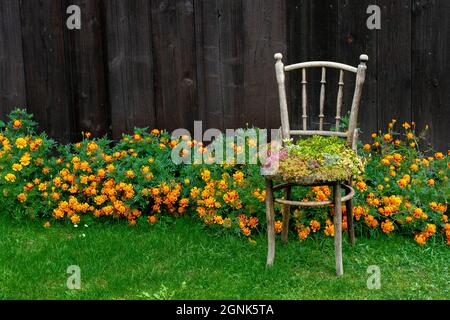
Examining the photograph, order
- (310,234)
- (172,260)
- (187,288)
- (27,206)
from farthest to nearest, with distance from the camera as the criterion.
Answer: (27,206) → (310,234) → (172,260) → (187,288)

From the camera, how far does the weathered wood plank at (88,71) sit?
5738 millimetres

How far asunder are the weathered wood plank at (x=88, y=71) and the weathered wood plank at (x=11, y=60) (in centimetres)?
43

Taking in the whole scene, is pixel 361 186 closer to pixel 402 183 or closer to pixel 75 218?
pixel 402 183

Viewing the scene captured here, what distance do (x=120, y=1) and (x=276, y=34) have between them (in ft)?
4.22

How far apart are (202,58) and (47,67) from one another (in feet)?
4.31

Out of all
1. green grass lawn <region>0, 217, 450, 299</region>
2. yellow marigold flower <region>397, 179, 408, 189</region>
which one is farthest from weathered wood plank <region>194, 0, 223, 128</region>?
yellow marigold flower <region>397, 179, 408, 189</region>

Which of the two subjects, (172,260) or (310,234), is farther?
(310,234)

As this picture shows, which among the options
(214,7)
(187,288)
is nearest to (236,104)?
(214,7)

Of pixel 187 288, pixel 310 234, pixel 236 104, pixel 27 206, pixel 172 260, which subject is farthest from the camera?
pixel 236 104

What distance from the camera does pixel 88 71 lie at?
5793 millimetres

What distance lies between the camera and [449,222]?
481cm

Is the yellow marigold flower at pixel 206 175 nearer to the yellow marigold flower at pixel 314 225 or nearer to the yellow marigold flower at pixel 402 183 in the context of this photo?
the yellow marigold flower at pixel 314 225

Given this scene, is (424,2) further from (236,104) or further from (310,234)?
(310,234)

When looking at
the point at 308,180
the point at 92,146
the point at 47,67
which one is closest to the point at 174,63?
the point at 92,146
